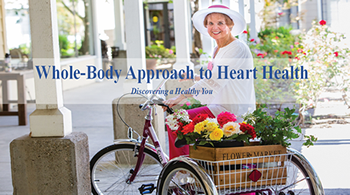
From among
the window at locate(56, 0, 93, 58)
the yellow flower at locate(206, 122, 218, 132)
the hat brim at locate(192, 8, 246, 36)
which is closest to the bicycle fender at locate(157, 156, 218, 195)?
the yellow flower at locate(206, 122, 218, 132)

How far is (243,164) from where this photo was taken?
2.29 meters

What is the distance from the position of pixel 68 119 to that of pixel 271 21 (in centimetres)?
1873

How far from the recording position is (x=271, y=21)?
2036 cm

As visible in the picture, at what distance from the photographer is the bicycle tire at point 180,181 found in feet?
7.72

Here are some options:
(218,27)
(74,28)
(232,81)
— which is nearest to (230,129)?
(232,81)

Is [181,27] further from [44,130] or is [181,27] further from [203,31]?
[44,130]

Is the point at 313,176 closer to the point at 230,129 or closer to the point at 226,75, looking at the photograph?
the point at 230,129

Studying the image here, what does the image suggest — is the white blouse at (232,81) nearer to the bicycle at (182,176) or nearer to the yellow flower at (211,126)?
the bicycle at (182,176)

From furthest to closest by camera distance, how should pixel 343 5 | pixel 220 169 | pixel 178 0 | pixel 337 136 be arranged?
pixel 343 5, pixel 178 0, pixel 337 136, pixel 220 169

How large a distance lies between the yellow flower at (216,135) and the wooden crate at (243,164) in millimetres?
70

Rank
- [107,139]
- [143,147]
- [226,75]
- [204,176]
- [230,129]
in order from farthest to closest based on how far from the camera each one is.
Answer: [107,139] → [143,147] → [226,75] → [230,129] → [204,176]

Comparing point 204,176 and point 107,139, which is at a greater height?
point 204,176

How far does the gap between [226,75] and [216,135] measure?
736mm

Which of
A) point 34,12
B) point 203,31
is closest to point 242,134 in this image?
point 203,31
